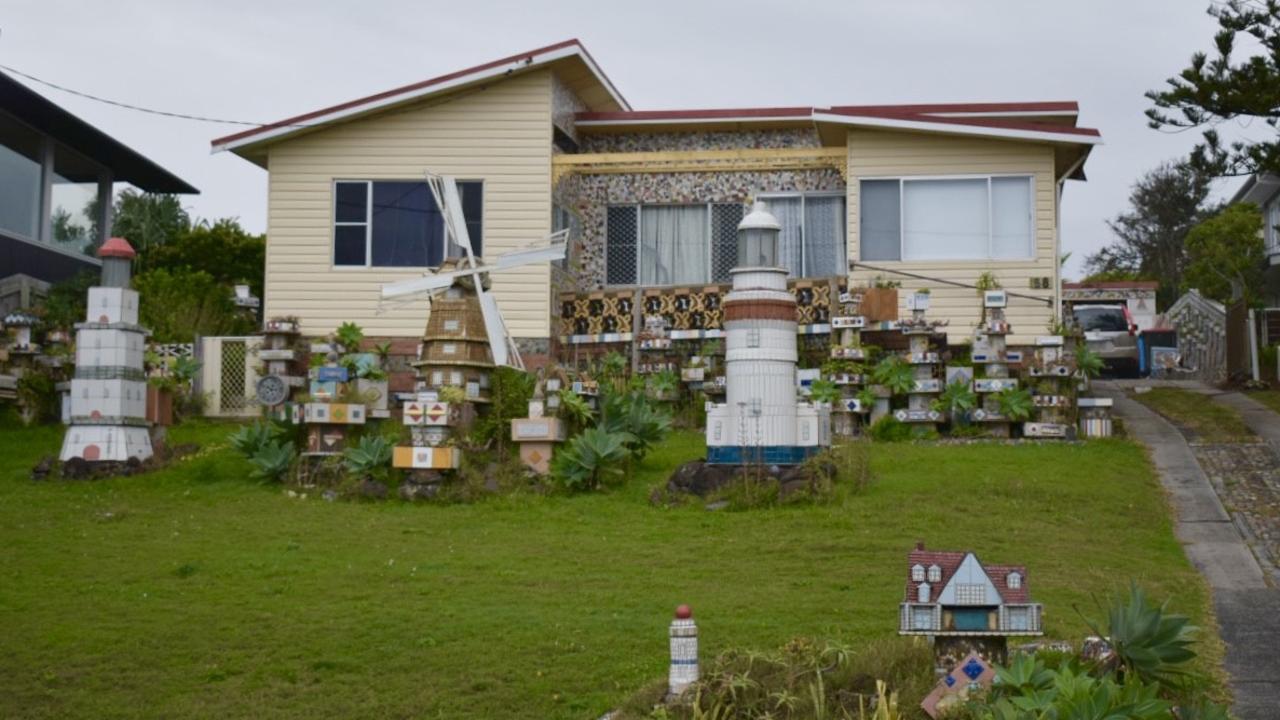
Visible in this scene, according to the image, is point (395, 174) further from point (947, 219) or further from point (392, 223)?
point (947, 219)

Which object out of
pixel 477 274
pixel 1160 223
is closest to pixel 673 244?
pixel 477 274

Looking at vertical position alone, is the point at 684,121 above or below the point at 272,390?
above

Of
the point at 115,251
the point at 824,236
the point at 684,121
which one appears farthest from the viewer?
the point at 684,121

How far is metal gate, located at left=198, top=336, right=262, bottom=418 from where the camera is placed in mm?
28391

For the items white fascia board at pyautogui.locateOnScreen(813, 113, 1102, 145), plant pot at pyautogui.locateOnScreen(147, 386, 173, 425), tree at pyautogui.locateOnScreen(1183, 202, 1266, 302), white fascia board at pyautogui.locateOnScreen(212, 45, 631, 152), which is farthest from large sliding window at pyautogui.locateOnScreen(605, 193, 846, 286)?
tree at pyautogui.locateOnScreen(1183, 202, 1266, 302)

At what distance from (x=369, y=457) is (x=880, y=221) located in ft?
34.8

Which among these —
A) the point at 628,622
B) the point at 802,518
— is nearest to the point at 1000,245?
the point at 802,518

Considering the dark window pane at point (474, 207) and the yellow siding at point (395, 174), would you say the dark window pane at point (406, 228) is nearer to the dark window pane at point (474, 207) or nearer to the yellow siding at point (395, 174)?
the yellow siding at point (395, 174)

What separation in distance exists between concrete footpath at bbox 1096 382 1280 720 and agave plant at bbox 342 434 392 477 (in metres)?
9.83

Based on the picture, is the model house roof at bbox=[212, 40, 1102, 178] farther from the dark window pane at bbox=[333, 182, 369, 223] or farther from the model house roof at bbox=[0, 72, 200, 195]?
the model house roof at bbox=[0, 72, 200, 195]

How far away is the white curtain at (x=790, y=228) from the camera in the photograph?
29.6 meters

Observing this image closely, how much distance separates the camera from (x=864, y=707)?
10.8m

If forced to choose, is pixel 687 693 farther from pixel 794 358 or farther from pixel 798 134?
pixel 798 134

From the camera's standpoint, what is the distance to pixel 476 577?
53.4ft
